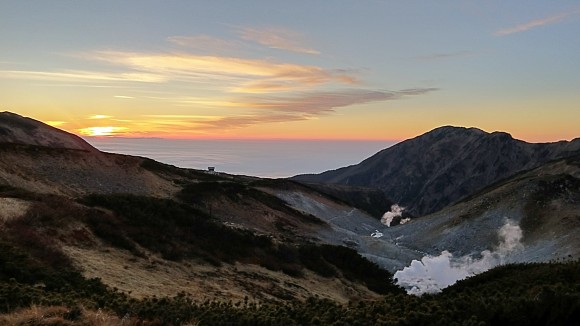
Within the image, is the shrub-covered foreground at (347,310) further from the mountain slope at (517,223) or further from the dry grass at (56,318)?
the mountain slope at (517,223)

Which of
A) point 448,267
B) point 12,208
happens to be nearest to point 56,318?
point 12,208

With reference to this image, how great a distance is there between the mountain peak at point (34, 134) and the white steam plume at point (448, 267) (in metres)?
86.3

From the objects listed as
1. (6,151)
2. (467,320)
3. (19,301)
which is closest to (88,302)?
(19,301)

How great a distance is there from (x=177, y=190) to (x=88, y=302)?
56.9 meters

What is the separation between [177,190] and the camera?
72.5 meters

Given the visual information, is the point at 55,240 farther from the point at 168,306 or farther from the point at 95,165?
the point at 95,165

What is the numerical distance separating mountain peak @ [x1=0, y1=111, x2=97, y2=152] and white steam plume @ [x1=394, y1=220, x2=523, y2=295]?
86331 mm

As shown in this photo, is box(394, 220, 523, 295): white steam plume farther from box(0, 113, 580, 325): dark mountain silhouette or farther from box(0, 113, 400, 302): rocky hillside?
box(0, 113, 400, 302): rocky hillside

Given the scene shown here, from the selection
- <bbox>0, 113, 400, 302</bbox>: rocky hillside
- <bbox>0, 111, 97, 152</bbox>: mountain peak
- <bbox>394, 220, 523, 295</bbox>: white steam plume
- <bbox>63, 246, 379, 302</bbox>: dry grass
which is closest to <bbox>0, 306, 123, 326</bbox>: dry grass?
<bbox>0, 113, 400, 302</bbox>: rocky hillside

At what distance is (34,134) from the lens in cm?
11712

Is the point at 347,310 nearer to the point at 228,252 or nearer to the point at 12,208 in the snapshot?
the point at 12,208

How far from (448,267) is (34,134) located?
4274 inches

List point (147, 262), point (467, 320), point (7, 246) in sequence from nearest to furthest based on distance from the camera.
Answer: point (467, 320)
point (7, 246)
point (147, 262)

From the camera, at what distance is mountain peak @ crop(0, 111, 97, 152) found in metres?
110
